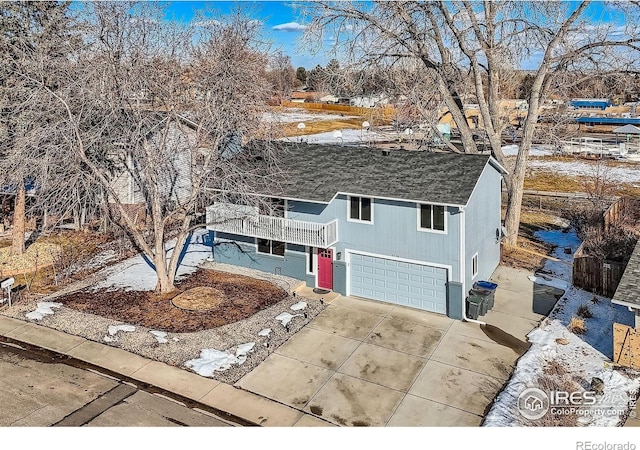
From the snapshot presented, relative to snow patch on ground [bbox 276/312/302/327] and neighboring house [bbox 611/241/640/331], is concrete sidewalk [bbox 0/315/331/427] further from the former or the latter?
neighboring house [bbox 611/241/640/331]

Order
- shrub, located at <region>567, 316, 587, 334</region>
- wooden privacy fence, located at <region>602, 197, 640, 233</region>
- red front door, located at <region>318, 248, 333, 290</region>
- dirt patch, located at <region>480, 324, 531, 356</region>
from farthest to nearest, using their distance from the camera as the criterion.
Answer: wooden privacy fence, located at <region>602, 197, 640, 233</region> < red front door, located at <region>318, 248, 333, 290</region> < shrub, located at <region>567, 316, 587, 334</region> < dirt patch, located at <region>480, 324, 531, 356</region>

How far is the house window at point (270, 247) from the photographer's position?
18.2 metres

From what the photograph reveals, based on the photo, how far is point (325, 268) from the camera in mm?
17125

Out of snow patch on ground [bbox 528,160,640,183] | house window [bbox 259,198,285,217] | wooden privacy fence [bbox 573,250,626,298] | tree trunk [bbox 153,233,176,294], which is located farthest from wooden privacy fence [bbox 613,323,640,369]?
snow patch on ground [bbox 528,160,640,183]

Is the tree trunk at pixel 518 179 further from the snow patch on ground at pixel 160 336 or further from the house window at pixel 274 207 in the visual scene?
the snow patch on ground at pixel 160 336

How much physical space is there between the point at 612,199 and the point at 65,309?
24.2m

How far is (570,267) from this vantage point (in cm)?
1914

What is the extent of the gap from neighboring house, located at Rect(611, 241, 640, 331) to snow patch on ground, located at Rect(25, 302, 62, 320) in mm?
15138

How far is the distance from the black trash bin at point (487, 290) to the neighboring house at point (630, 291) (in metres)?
3.59

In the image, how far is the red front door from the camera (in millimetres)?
17031

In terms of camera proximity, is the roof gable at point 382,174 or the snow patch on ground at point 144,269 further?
the snow patch on ground at point 144,269

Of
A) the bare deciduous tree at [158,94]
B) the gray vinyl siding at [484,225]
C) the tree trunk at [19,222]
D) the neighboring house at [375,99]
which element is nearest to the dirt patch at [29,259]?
the tree trunk at [19,222]

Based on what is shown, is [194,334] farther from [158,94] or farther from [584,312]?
[584,312]

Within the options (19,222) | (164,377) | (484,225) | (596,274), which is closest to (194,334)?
(164,377)
